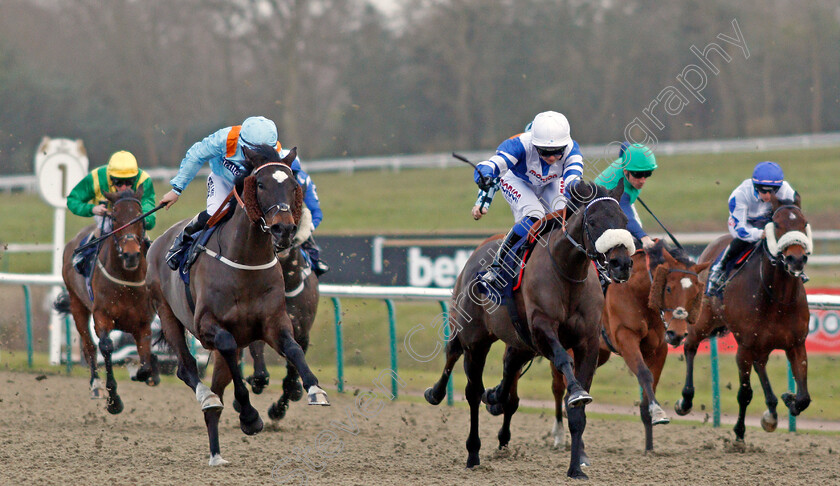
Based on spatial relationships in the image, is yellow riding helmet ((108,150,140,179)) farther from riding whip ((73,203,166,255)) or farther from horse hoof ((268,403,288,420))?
horse hoof ((268,403,288,420))

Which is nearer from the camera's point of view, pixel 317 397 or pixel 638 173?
pixel 317 397

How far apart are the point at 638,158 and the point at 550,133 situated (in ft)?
3.65

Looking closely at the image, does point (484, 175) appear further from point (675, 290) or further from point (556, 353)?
point (675, 290)

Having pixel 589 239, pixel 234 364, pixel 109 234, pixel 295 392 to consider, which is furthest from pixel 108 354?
pixel 589 239

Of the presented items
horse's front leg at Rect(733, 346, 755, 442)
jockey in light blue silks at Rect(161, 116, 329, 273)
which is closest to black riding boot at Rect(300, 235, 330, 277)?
jockey in light blue silks at Rect(161, 116, 329, 273)

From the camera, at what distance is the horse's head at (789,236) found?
5.97 m

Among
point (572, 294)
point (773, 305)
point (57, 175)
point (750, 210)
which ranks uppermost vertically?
point (57, 175)

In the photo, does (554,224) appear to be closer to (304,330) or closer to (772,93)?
→ (304,330)

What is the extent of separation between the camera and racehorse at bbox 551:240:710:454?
253 inches

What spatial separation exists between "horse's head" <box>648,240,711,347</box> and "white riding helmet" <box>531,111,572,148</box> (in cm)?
137

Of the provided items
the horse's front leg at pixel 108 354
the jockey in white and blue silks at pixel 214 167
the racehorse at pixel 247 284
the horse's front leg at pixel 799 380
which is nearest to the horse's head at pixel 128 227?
the horse's front leg at pixel 108 354

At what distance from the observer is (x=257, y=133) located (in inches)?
219

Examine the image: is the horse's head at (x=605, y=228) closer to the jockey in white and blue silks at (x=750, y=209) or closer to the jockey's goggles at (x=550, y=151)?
the jockey's goggles at (x=550, y=151)

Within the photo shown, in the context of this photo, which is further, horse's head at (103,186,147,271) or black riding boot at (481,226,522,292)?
horse's head at (103,186,147,271)
